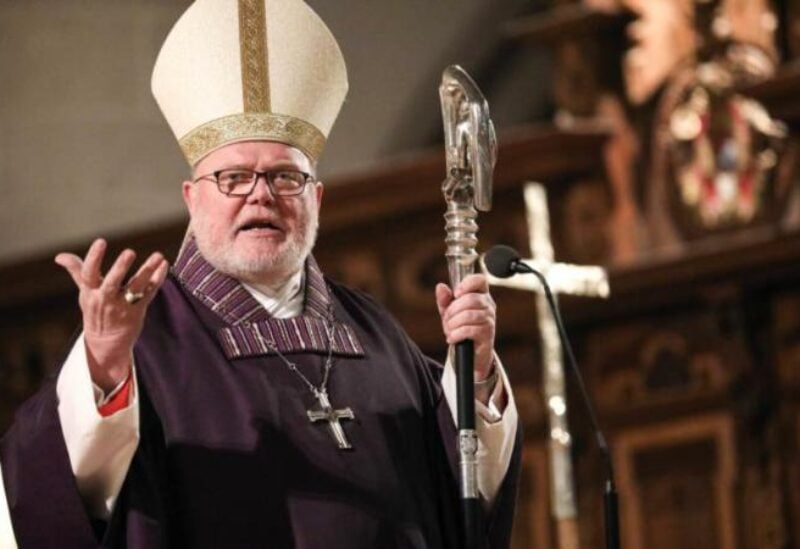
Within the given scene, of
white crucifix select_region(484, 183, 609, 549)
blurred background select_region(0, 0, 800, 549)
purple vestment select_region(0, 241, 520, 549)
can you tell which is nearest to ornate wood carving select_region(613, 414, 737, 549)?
blurred background select_region(0, 0, 800, 549)

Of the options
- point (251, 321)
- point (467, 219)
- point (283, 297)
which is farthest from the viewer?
point (283, 297)

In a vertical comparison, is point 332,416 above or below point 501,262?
below

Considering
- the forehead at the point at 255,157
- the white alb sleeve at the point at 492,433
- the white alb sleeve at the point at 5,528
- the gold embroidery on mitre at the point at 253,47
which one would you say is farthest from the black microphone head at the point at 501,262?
the white alb sleeve at the point at 5,528

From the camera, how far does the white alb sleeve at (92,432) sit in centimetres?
472

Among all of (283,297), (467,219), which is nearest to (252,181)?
(283,297)

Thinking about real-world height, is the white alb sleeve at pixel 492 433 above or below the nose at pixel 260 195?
below

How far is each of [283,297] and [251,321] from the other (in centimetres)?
14

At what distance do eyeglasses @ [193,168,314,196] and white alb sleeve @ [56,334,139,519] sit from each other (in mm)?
556

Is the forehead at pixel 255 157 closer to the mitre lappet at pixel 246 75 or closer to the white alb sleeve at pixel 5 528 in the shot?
the mitre lappet at pixel 246 75

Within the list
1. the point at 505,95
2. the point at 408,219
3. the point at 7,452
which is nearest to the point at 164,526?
the point at 7,452

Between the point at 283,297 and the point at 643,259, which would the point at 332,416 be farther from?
the point at 643,259

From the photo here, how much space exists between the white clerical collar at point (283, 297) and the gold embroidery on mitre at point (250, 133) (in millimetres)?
275

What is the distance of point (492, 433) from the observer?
516cm

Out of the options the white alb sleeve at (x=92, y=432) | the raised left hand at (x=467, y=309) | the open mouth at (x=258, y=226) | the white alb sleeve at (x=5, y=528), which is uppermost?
the open mouth at (x=258, y=226)
